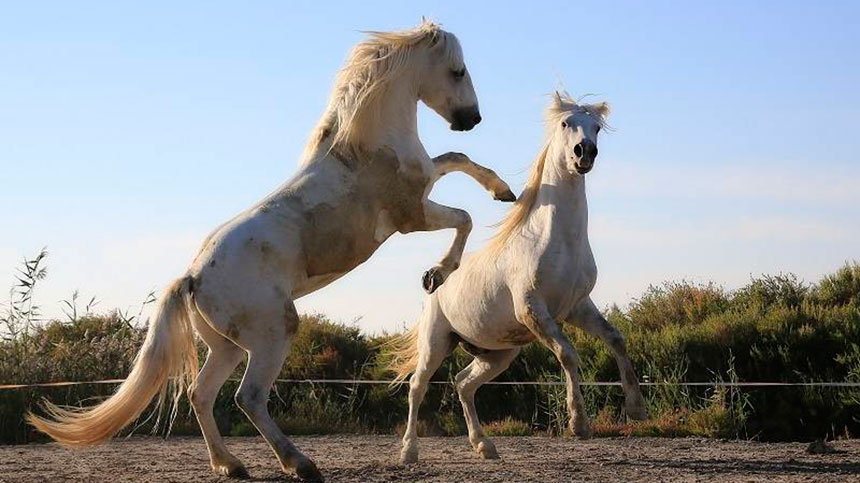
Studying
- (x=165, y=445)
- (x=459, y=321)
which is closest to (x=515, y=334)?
(x=459, y=321)

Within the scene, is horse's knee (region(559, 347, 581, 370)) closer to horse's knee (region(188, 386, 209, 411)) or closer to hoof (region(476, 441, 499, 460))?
hoof (region(476, 441, 499, 460))

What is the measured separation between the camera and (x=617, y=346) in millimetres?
8664

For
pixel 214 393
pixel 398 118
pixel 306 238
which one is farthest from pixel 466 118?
pixel 214 393

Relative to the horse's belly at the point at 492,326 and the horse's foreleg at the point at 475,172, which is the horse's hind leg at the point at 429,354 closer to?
the horse's belly at the point at 492,326

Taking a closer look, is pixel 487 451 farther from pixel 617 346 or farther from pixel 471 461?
pixel 617 346

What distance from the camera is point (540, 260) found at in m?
8.88

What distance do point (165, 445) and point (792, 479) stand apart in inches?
214

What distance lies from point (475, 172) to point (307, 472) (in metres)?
2.47

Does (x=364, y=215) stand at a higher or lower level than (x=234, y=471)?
higher

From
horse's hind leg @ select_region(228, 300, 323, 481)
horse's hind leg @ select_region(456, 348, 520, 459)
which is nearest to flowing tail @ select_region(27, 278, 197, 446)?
horse's hind leg @ select_region(228, 300, 323, 481)

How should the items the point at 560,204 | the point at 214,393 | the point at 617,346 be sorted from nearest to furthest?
the point at 214,393, the point at 617,346, the point at 560,204

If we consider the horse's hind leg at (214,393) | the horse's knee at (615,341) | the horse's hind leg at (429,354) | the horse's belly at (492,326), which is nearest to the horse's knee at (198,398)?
the horse's hind leg at (214,393)

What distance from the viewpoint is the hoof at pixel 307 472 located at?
7.28m

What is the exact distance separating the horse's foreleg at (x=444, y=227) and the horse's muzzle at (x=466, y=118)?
1.90 feet
